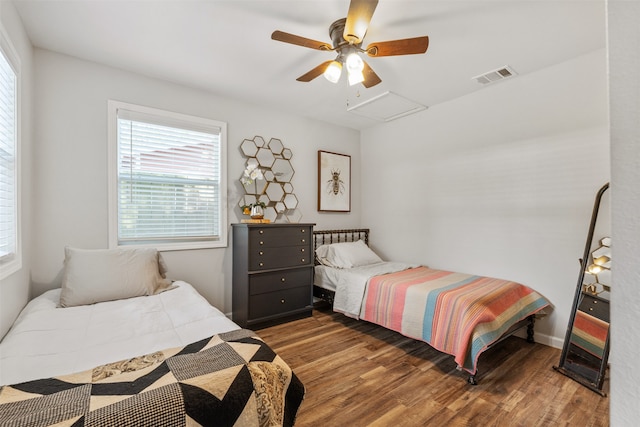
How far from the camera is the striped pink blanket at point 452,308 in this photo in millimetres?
2191

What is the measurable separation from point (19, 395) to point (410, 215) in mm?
3716

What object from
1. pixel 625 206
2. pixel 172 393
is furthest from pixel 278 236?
pixel 625 206

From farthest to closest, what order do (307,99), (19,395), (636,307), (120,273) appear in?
(307,99), (120,273), (19,395), (636,307)

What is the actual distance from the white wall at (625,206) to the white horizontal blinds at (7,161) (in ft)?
8.46

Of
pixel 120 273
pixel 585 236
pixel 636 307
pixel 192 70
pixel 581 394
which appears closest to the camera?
pixel 636 307

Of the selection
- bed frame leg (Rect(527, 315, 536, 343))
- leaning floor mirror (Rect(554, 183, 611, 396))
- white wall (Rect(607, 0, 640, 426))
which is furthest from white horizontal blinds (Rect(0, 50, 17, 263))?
bed frame leg (Rect(527, 315, 536, 343))

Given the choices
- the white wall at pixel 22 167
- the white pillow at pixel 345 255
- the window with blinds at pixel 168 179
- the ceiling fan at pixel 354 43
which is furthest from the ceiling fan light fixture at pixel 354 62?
the white pillow at pixel 345 255

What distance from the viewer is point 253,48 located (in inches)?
94.2

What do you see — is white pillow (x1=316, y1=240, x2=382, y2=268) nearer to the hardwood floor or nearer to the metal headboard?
the metal headboard

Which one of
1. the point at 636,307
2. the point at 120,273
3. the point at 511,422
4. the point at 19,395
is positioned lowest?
the point at 511,422

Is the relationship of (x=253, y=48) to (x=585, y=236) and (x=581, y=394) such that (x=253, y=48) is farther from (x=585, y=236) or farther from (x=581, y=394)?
(x=581, y=394)

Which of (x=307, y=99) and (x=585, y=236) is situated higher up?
(x=307, y=99)

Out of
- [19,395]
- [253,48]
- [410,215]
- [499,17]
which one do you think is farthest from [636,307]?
[410,215]

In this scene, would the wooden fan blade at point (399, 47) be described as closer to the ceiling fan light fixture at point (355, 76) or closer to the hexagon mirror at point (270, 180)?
the ceiling fan light fixture at point (355, 76)
